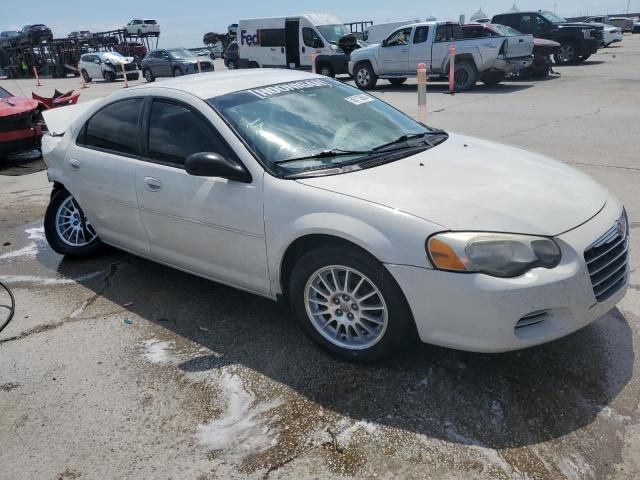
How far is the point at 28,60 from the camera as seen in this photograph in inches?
1500

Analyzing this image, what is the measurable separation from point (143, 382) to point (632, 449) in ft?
8.16

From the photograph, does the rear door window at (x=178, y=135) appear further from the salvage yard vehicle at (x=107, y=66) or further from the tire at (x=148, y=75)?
the salvage yard vehicle at (x=107, y=66)

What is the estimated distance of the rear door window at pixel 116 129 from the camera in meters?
4.07

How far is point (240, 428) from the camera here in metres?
2.75

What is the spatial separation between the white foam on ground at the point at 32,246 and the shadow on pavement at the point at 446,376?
2.34 meters

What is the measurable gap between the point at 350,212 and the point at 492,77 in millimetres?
15475

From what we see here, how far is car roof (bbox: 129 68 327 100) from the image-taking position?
3.77 m

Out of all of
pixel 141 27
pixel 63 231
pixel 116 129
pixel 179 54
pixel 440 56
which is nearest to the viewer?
pixel 116 129

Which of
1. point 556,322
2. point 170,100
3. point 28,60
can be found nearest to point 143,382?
point 170,100

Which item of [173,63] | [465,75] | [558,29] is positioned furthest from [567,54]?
[173,63]

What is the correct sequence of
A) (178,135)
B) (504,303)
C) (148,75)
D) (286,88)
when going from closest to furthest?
(504,303)
(178,135)
(286,88)
(148,75)

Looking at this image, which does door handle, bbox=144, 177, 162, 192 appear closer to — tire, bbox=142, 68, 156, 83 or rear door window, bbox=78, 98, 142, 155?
rear door window, bbox=78, 98, 142, 155

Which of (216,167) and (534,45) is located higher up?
(534,45)

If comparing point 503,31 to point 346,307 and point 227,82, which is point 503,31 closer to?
point 227,82
